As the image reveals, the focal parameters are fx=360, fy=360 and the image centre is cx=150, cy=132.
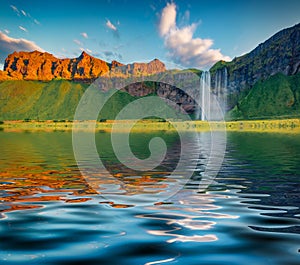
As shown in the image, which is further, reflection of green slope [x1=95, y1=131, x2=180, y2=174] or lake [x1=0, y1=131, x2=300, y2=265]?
reflection of green slope [x1=95, y1=131, x2=180, y2=174]

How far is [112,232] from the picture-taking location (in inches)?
527

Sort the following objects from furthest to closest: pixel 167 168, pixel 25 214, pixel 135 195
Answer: pixel 167 168 < pixel 135 195 < pixel 25 214

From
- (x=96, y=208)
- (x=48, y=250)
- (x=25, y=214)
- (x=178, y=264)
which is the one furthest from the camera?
(x=96, y=208)

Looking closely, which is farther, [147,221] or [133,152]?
[133,152]

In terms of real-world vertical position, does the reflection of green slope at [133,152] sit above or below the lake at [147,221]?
above

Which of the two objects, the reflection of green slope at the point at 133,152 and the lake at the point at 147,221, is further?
the reflection of green slope at the point at 133,152

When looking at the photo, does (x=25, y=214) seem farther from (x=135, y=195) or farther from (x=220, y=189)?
(x=220, y=189)

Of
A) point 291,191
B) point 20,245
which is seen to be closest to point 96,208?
point 20,245

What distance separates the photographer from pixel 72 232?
43.9 feet

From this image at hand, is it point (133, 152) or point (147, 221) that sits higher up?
point (133, 152)

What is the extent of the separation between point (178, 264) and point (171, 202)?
8.82 meters

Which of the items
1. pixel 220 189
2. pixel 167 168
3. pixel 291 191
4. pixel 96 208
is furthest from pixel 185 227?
pixel 167 168

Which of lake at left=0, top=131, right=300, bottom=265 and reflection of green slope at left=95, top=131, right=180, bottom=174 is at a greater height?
reflection of green slope at left=95, top=131, right=180, bottom=174

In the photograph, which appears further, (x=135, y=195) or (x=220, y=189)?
(x=220, y=189)
